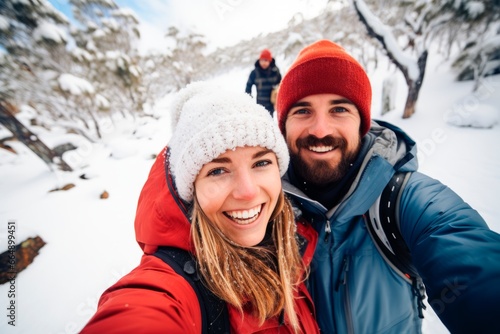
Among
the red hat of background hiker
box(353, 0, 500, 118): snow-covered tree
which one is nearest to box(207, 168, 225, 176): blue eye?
the red hat of background hiker

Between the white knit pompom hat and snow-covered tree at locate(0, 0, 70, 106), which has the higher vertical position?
snow-covered tree at locate(0, 0, 70, 106)

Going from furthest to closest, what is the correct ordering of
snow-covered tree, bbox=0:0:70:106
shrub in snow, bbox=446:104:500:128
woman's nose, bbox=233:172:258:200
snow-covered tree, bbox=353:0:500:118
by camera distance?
snow-covered tree, bbox=0:0:70:106 < snow-covered tree, bbox=353:0:500:118 < shrub in snow, bbox=446:104:500:128 < woman's nose, bbox=233:172:258:200

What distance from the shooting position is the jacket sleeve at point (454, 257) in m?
0.72

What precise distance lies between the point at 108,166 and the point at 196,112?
8251 mm

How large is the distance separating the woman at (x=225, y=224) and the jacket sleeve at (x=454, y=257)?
2.13 ft

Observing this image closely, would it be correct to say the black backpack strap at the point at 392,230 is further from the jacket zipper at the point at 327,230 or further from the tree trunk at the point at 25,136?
the tree trunk at the point at 25,136

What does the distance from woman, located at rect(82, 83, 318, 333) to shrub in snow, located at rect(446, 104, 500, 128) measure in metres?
6.55

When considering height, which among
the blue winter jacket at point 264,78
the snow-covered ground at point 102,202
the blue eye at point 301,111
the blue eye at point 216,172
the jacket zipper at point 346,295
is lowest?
the snow-covered ground at point 102,202

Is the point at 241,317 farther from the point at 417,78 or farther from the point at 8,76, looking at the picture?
the point at 8,76

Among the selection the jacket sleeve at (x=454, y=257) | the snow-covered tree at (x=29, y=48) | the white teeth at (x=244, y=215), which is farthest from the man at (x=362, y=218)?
the snow-covered tree at (x=29, y=48)

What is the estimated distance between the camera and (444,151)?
15.1 ft

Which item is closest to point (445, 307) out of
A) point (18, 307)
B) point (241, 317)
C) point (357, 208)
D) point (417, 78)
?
point (357, 208)

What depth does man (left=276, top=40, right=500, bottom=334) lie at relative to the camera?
79 centimetres

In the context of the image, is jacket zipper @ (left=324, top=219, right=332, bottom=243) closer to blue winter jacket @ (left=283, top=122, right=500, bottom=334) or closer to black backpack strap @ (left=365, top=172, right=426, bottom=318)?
blue winter jacket @ (left=283, top=122, right=500, bottom=334)
